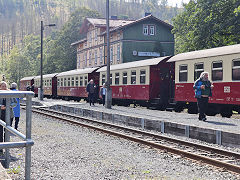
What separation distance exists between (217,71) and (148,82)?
6.58 metres

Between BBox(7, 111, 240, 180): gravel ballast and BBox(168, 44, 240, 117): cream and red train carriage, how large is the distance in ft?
21.4

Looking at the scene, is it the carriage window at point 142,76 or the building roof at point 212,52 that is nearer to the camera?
the building roof at point 212,52

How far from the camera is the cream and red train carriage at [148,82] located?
2219 centimetres

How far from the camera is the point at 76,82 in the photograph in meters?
35.3

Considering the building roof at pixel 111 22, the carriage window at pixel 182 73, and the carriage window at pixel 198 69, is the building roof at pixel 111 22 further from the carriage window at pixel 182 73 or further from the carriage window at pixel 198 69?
the carriage window at pixel 198 69

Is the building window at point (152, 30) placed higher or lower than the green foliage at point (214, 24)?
higher

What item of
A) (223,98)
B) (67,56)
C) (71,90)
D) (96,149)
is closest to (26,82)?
(67,56)

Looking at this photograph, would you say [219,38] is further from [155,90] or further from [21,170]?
[21,170]

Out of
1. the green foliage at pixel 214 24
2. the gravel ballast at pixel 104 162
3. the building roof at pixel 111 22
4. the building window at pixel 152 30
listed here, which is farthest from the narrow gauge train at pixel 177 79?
the building roof at pixel 111 22

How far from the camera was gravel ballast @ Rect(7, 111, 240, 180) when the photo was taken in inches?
248

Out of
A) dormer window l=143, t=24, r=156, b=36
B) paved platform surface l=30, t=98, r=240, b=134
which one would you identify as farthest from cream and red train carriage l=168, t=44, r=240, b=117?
dormer window l=143, t=24, r=156, b=36

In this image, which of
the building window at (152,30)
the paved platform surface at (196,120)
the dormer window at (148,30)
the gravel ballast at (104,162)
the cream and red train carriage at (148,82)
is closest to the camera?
the gravel ballast at (104,162)

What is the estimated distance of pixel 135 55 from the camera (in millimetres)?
47531

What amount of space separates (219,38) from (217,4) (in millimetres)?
2822
